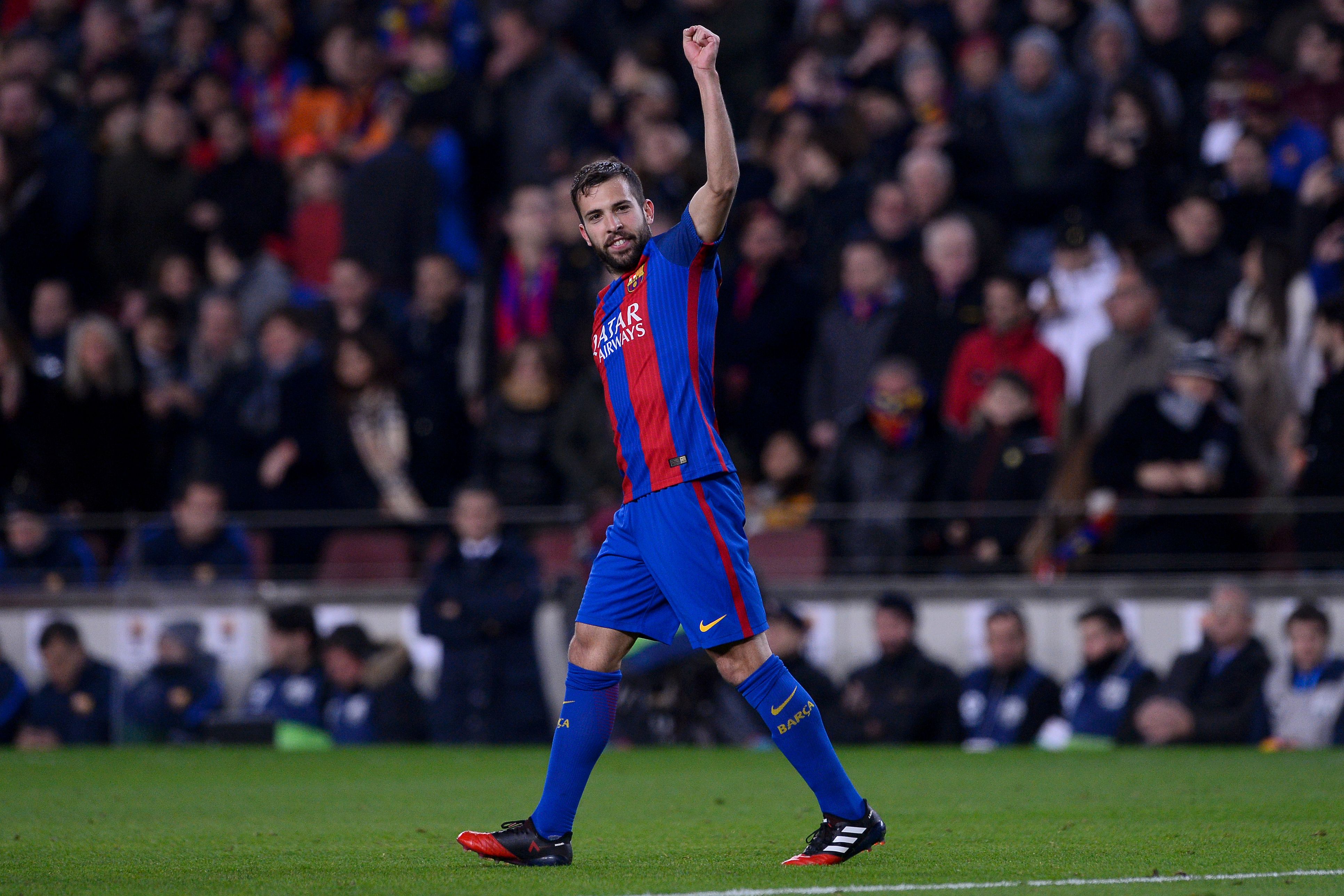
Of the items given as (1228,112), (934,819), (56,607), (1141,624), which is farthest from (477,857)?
(1228,112)

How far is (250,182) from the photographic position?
1725cm

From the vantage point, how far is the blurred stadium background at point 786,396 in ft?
40.4

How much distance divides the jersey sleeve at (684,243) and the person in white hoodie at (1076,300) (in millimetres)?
7593

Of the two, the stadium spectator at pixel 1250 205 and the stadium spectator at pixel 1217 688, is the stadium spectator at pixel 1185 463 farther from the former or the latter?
Result: the stadium spectator at pixel 1250 205

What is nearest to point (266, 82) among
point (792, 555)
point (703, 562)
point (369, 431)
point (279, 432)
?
point (279, 432)

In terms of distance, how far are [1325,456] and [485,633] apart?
18.3 feet

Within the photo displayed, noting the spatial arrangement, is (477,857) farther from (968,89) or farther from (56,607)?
(968,89)

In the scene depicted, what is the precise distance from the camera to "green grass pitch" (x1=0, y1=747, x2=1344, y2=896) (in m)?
5.90

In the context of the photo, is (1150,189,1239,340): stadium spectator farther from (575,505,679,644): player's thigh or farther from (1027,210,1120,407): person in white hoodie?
(575,505,679,644): player's thigh

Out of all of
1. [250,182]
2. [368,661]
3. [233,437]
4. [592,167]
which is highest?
[250,182]

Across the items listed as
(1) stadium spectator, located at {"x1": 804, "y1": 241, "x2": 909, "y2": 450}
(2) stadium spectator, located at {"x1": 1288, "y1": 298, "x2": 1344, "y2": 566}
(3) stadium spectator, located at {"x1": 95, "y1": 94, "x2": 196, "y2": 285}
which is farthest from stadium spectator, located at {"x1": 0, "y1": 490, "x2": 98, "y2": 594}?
(2) stadium spectator, located at {"x1": 1288, "y1": 298, "x2": 1344, "y2": 566}

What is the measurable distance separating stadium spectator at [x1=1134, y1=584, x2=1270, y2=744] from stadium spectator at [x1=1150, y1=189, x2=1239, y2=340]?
2002 millimetres

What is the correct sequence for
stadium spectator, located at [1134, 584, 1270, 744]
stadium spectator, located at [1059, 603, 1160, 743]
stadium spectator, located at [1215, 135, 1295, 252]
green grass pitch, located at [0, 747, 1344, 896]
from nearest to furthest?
green grass pitch, located at [0, 747, 1344, 896], stadium spectator, located at [1134, 584, 1270, 744], stadium spectator, located at [1059, 603, 1160, 743], stadium spectator, located at [1215, 135, 1295, 252]

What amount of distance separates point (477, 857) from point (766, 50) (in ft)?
37.1
